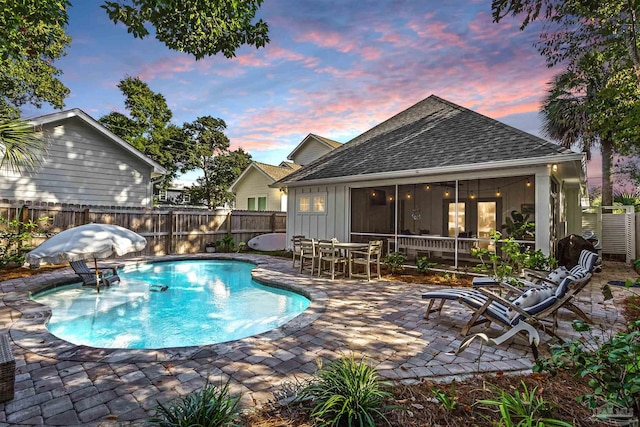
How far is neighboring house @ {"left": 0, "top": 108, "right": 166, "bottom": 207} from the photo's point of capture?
11.0 m

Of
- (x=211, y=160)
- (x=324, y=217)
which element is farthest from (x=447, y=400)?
(x=211, y=160)

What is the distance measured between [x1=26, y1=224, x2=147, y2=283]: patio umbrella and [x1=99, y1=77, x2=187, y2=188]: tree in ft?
61.5

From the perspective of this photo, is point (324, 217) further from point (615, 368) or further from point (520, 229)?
point (615, 368)

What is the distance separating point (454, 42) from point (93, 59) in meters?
13.2

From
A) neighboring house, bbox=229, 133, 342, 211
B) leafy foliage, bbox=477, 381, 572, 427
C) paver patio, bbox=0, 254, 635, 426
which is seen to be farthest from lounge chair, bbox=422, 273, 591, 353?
neighboring house, bbox=229, 133, 342, 211

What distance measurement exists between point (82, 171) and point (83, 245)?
762cm

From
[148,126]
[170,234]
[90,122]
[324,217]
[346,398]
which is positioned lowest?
[346,398]

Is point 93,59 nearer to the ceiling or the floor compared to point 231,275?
nearer to the ceiling

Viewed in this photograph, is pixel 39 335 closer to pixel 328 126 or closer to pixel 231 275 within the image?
pixel 231 275

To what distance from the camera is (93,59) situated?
39.8 ft

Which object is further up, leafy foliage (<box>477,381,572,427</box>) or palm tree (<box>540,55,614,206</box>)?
palm tree (<box>540,55,614,206</box>)

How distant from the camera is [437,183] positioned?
10.9 meters

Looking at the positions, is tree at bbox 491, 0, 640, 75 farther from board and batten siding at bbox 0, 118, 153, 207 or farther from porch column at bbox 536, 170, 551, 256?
board and batten siding at bbox 0, 118, 153, 207

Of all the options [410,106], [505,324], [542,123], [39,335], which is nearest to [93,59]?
[39,335]
